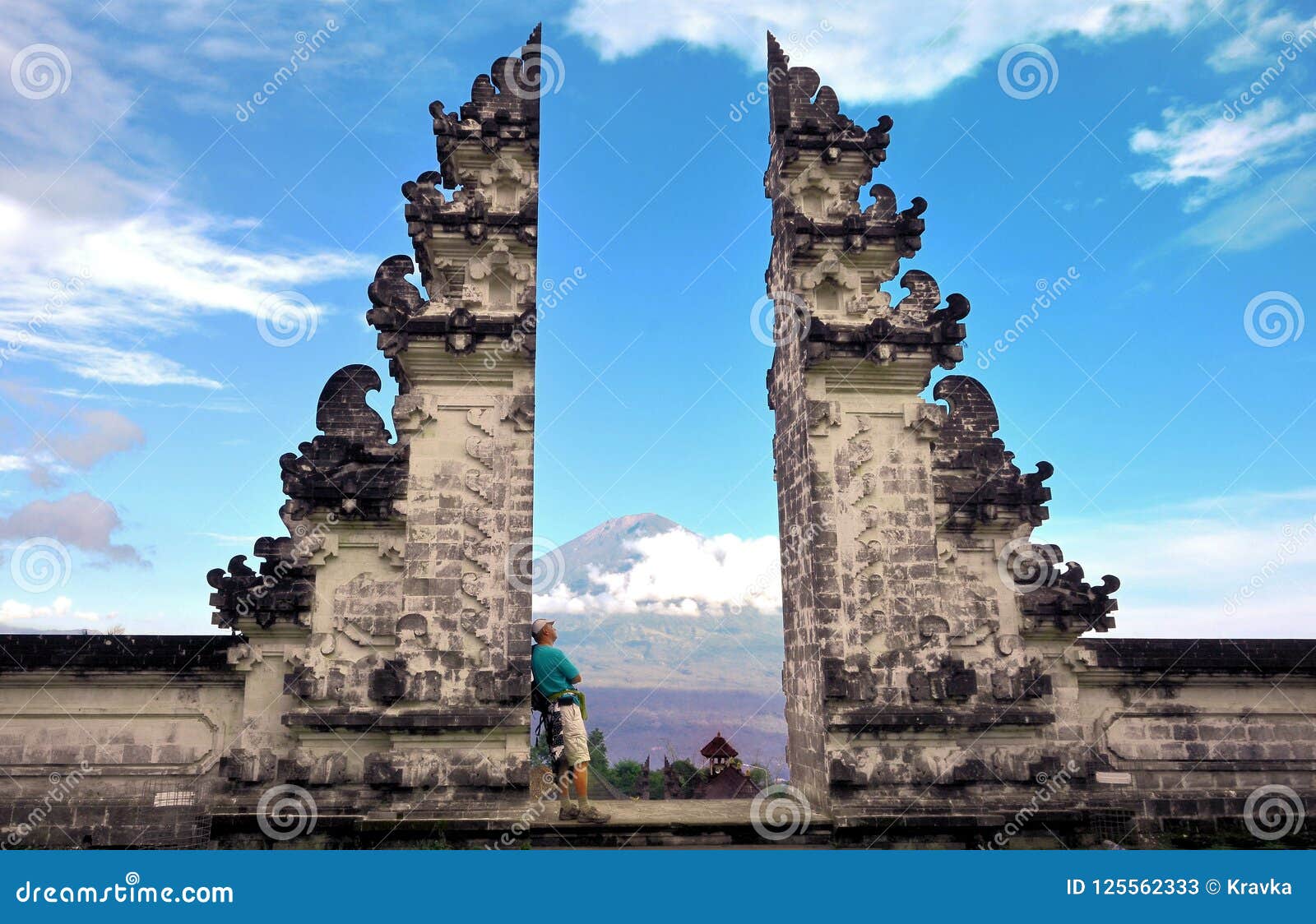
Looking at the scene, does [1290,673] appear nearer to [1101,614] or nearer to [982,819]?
[1101,614]

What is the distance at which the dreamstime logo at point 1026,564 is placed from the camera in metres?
10.7

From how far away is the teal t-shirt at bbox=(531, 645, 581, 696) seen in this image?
9656mm

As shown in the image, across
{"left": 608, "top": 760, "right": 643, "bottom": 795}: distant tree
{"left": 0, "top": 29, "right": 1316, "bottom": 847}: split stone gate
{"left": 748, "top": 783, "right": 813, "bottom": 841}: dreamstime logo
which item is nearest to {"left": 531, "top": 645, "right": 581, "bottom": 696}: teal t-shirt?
{"left": 0, "top": 29, "right": 1316, "bottom": 847}: split stone gate

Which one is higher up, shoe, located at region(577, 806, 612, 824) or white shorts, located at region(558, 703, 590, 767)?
white shorts, located at region(558, 703, 590, 767)

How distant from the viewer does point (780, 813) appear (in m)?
9.67

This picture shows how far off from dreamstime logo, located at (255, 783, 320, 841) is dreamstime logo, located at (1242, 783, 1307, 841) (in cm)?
1091

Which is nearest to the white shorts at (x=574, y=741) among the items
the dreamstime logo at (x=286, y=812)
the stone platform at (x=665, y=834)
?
the stone platform at (x=665, y=834)

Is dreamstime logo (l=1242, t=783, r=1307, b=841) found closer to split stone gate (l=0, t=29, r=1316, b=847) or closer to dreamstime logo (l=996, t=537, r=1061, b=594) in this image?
split stone gate (l=0, t=29, r=1316, b=847)

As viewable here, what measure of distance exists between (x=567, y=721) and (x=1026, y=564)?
5928 millimetres

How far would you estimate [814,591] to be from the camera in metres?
10.4

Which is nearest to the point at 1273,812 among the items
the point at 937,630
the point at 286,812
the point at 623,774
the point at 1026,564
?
the point at 1026,564

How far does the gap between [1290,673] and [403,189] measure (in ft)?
41.9

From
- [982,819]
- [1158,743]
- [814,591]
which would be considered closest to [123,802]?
[814,591]

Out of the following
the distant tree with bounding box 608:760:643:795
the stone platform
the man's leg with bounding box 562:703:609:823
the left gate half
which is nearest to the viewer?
the stone platform
